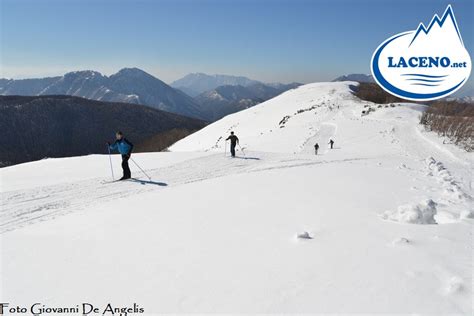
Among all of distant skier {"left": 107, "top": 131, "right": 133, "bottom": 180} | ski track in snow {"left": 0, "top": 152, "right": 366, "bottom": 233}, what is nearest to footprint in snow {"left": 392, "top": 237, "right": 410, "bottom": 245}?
ski track in snow {"left": 0, "top": 152, "right": 366, "bottom": 233}

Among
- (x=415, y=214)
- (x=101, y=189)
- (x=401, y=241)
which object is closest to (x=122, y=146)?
(x=101, y=189)

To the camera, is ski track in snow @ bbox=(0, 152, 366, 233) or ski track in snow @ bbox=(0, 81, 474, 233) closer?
ski track in snow @ bbox=(0, 81, 474, 233)

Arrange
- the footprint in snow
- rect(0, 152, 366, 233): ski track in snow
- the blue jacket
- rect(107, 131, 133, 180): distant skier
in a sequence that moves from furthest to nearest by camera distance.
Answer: the blue jacket → rect(107, 131, 133, 180): distant skier → rect(0, 152, 366, 233): ski track in snow → the footprint in snow

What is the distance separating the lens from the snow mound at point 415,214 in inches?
301

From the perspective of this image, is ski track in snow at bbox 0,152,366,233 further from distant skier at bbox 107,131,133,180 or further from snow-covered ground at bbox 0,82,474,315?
distant skier at bbox 107,131,133,180

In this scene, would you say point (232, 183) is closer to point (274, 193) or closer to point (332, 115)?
point (274, 193)

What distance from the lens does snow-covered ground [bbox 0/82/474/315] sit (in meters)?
4.98

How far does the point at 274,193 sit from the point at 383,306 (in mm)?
6470

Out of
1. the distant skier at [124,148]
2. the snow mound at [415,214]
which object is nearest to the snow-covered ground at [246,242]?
the snow mound at [415,214]

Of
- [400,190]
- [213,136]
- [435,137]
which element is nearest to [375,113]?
[435,137]

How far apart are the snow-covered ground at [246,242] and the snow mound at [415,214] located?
0.10ft

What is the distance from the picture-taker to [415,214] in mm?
7684

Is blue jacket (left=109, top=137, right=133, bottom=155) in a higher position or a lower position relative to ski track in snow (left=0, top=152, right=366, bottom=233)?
higher

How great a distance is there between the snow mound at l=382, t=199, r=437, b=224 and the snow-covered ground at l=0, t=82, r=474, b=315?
0.10 ft
